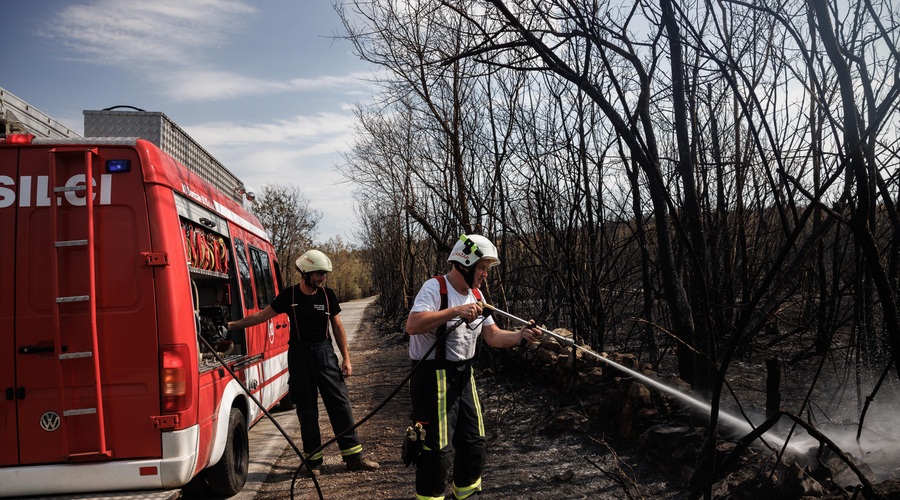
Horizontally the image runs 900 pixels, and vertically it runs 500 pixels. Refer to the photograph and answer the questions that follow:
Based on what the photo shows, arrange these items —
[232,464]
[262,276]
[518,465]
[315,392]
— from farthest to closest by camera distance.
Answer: [262,276] < [315,392] < [518,465] < [232,464]

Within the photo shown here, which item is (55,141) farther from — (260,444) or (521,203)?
(521,203)

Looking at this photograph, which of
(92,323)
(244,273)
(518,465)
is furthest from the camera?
(244,273)

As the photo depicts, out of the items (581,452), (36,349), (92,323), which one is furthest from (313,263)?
(581,452)

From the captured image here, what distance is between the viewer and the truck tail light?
4.04m

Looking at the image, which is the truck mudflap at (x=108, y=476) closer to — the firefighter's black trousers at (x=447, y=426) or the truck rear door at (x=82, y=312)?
the truck rear door at (x=82, y=312)

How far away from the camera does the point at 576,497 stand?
4859 mm

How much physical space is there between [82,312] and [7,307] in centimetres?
48

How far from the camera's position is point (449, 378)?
13.5 feet

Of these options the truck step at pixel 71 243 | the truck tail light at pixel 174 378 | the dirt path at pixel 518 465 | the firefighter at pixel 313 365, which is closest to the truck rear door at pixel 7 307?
the truck step at pixel 71 243

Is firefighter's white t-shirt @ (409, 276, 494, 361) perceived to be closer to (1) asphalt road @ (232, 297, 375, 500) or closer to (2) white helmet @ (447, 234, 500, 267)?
(2) white helmet @ (447, 234, 500, 267)

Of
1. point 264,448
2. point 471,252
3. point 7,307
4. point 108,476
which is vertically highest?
point 471,252

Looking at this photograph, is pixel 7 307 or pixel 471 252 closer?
pixel 7 307

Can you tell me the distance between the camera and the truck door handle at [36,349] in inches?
156

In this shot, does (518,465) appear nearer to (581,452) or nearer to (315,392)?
(581,452)
